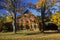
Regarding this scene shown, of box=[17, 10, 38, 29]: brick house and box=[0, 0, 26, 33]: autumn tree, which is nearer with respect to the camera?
box=[0, 0, 26, 33]: autumn tree

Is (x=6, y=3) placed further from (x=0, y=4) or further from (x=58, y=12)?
(x=58, y=12)

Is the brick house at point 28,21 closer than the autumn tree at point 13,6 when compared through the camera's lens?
No

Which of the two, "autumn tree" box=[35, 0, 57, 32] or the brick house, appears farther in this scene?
the brick house

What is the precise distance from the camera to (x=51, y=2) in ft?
167

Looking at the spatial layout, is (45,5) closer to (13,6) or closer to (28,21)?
(13,6)

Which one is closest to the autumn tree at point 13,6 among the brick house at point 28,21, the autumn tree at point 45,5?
the autumn tree at point 45,5

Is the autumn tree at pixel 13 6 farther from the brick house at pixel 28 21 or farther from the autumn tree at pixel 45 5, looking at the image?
the brick house at pixel 28 21

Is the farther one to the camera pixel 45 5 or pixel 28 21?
pixel 28 21

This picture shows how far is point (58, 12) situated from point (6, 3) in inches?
893

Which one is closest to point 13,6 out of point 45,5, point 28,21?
point 45,5

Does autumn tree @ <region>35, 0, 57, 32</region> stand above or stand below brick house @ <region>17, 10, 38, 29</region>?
above

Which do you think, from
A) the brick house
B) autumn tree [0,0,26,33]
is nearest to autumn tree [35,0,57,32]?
autumn tree [0,0,26,33]

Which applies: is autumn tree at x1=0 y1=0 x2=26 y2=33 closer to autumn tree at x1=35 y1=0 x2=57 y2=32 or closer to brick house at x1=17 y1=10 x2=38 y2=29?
autumn tree at x1=35 y1=0 x2=57 y2=32

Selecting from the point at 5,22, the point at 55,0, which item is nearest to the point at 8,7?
the point at 55,0
